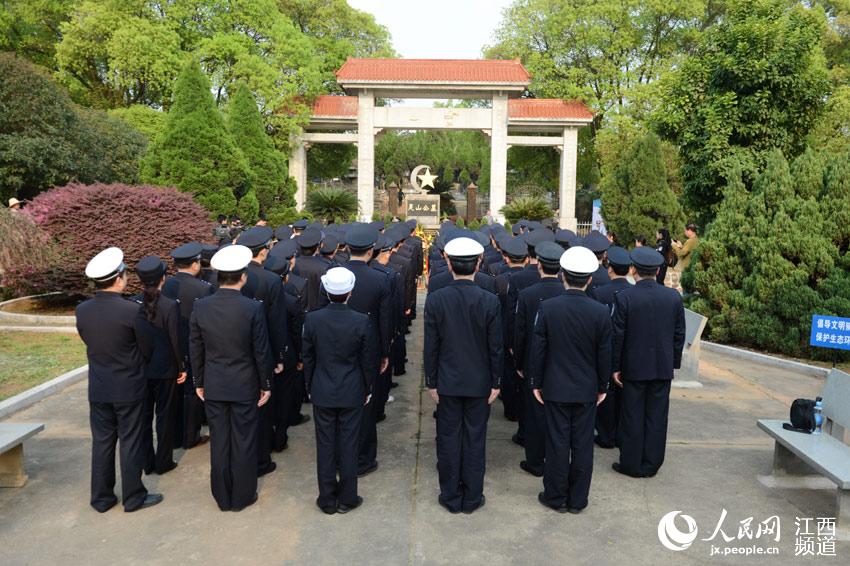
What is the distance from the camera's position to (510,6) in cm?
3512

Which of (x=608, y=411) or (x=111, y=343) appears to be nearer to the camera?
(x=111, y=343)

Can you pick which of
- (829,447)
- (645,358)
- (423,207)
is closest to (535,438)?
(645,358)

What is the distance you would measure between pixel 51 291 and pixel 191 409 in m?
8.06

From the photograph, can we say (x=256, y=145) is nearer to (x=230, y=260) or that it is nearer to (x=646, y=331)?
(x=230, y=260)

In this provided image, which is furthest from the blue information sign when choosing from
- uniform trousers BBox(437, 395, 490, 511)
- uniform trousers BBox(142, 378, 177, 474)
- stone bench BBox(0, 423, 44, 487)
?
stone bench BBox(0, 423, 44, 487)

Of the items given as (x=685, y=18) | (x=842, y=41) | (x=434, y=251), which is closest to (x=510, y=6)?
(x=685, y=18)

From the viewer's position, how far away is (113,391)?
4.54 metres

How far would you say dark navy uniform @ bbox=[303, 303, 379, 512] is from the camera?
4.52 m

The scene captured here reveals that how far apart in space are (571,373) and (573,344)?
207 millimetres

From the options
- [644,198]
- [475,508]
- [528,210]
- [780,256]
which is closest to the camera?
[475,508]

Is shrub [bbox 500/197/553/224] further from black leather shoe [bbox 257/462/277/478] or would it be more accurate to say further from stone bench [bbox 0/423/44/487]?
stone bench [bbox 0/423/44/487]

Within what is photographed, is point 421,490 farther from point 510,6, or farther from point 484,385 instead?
point 510,6

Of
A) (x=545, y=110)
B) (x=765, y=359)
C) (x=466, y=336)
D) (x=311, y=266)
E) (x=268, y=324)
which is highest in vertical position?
(x=545, y=110)

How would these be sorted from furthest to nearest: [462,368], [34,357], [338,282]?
[34,357], [462,368], [338,282]
